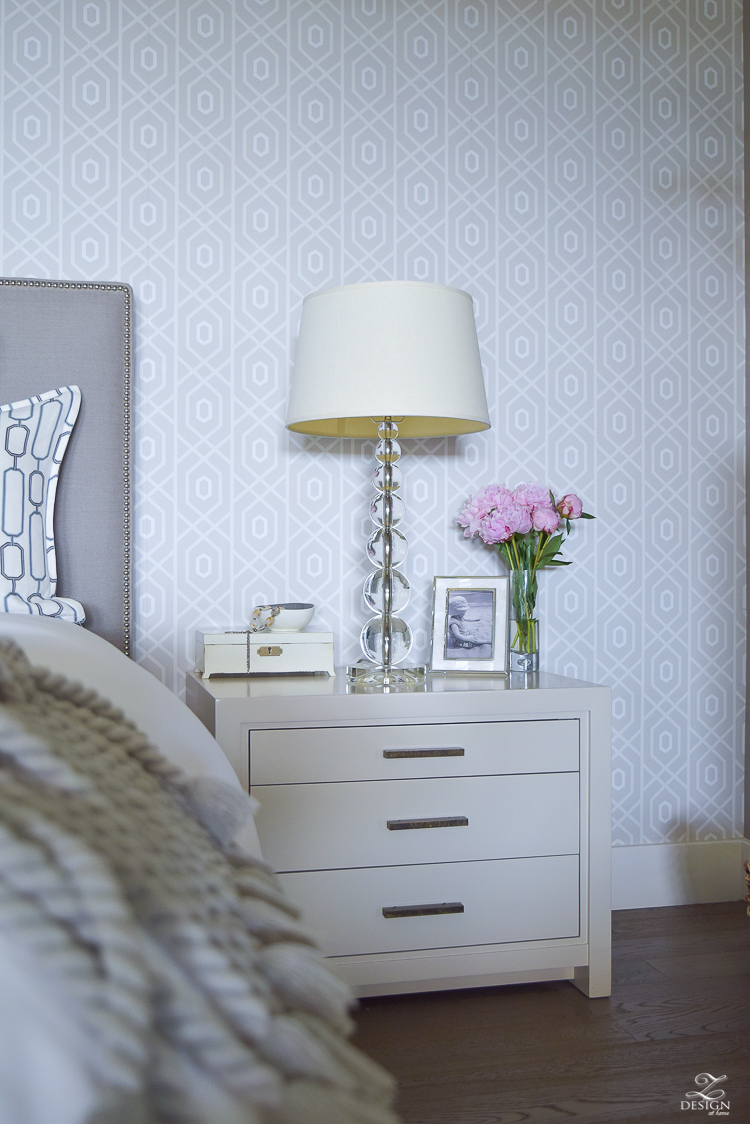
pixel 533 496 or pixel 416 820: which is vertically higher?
pixel 533 496

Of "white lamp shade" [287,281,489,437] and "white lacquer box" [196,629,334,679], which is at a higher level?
"white lamp shade" [287,281,489,437]

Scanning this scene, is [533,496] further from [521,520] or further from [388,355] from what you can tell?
[388,355]

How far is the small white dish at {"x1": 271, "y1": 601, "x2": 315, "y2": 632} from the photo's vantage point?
202 centimetres

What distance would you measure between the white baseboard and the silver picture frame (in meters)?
0.70

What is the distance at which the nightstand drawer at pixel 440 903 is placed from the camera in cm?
167

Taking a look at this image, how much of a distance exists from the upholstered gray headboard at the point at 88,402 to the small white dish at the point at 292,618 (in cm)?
35

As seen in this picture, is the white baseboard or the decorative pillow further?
the white baseboard

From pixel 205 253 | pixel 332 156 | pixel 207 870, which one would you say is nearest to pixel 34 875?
pixel 207 870

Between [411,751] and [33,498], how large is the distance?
38.7 inches

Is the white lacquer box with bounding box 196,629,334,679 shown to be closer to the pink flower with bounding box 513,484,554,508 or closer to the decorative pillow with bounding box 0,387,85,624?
the decorative pillow with bounding box 0,387,85,624

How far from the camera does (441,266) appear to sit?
7.48 ft

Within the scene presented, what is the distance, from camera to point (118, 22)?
2094mm

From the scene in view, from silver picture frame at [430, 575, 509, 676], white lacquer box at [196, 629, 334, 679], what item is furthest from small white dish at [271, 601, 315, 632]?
silver picture frame at [430, 575, 509, 676]

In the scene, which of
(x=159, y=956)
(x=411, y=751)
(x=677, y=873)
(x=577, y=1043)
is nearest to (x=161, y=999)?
(x=159, y=956)
